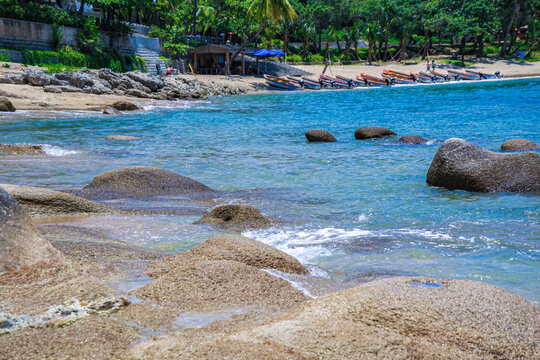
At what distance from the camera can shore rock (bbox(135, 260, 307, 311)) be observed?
333 cm

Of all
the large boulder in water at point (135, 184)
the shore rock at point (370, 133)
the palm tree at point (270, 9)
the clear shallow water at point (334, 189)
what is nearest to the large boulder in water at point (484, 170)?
the clear shallow water at point (334, 189)

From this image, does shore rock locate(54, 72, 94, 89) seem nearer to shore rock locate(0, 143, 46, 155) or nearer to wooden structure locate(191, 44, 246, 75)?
shore rock locate(0, 143, 46, 155)

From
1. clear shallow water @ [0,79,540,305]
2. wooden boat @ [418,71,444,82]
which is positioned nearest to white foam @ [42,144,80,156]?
clear shallow water @ [0,79,540,305]

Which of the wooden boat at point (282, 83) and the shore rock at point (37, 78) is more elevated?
the shore rock at point (37, 78)

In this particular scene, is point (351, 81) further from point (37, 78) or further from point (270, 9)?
point (37, 78)

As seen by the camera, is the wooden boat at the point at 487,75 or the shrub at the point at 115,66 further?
→ the wooden boat at the point at 487,75

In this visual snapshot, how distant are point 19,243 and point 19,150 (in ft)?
29.7

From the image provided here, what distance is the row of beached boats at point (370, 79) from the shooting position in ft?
174

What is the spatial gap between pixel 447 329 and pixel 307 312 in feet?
2.61

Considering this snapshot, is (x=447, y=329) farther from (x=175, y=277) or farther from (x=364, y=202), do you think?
(x=364, y=202)

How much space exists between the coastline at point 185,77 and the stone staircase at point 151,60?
2472 mm

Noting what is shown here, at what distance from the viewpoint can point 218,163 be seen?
12.1m

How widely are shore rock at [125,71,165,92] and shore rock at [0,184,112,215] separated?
3024 centimetres

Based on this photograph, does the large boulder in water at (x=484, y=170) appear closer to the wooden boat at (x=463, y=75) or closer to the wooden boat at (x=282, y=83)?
the wooden boat at (x=282, y=83)
